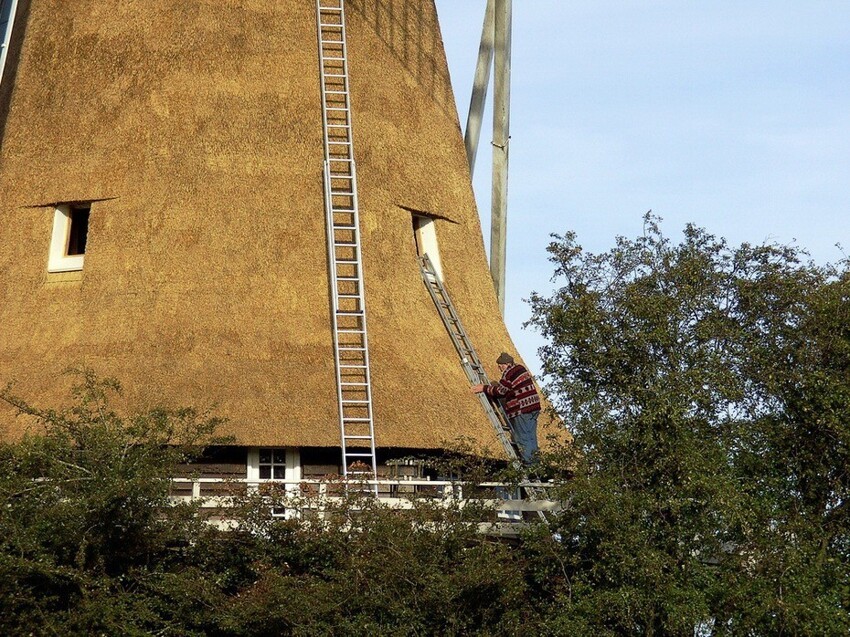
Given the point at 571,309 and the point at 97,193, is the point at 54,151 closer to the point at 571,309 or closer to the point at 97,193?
the point at 97,193

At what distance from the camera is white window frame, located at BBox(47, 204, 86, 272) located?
1920 cm

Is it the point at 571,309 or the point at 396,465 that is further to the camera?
the point at 396,465

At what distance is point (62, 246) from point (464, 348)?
16.7ft

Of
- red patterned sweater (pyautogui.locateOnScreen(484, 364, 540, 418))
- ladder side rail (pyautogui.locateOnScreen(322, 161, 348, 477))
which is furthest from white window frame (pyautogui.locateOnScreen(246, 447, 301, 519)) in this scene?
red patterned sweater (pyautogui.locateOnScreen(484, 364, 540, 418))

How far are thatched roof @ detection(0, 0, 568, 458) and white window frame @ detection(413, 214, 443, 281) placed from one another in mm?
131

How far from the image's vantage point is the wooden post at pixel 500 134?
22.5 meters

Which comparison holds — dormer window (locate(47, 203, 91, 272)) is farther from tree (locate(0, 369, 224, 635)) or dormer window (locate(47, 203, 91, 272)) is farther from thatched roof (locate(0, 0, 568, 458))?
tree (locate(0, 369, 224, 635))

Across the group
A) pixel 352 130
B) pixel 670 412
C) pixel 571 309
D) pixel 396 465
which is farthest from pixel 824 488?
pixel 352 130

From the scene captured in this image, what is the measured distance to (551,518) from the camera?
48.9ft

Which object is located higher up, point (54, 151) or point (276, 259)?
point (54, 151)

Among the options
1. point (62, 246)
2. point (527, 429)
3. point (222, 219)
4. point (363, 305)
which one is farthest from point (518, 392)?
point (62, 246)

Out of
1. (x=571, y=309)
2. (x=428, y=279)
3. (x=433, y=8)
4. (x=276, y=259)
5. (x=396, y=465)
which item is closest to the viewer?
(x=571, y=309)

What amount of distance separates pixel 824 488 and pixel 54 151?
34.1ft

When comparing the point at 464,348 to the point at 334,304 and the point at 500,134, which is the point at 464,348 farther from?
the point at 500,134
